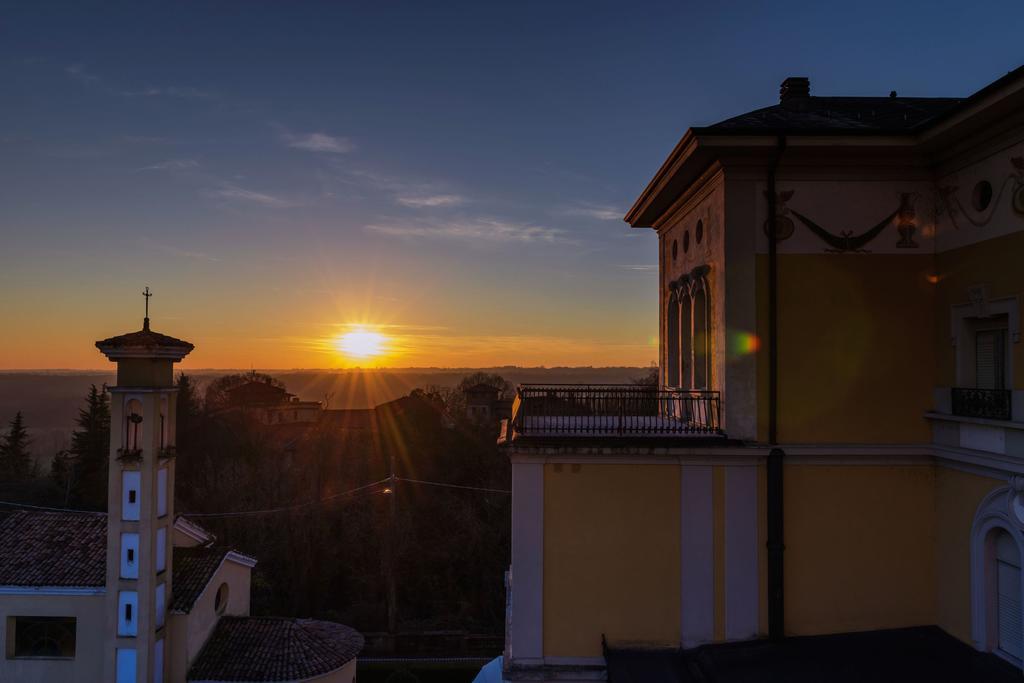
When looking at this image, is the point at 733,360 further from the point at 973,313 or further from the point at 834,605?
the point at 834,605

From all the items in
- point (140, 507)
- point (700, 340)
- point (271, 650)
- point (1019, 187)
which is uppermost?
point (1019, 187)

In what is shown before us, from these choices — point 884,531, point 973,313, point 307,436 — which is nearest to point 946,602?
point 884,531

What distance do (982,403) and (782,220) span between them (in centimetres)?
348

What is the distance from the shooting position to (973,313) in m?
8.23

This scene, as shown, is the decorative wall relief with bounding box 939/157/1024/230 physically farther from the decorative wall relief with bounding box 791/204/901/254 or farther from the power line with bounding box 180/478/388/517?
the power line with bounding box 180/478/388/517

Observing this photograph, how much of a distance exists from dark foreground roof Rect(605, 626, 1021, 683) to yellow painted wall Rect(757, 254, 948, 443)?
2724 millimetres

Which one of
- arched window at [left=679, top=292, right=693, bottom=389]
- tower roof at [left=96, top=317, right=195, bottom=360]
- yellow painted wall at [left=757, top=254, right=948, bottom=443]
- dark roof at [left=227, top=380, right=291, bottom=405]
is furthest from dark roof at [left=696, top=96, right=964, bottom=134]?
dark roof at [left=227, top=380, right=291, bottom=405]

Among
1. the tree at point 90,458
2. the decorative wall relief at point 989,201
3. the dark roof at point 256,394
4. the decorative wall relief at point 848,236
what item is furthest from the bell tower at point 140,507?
the dark roof at point 256,394

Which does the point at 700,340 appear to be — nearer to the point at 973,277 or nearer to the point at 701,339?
the point at 701,339

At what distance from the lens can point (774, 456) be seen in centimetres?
894

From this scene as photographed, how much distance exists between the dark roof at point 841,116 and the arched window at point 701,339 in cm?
261

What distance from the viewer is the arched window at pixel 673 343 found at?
12.7 meters

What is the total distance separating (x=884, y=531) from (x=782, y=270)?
4000 millimetres

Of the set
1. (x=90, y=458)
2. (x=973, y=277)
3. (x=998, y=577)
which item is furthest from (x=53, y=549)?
(x=90, y=458)
